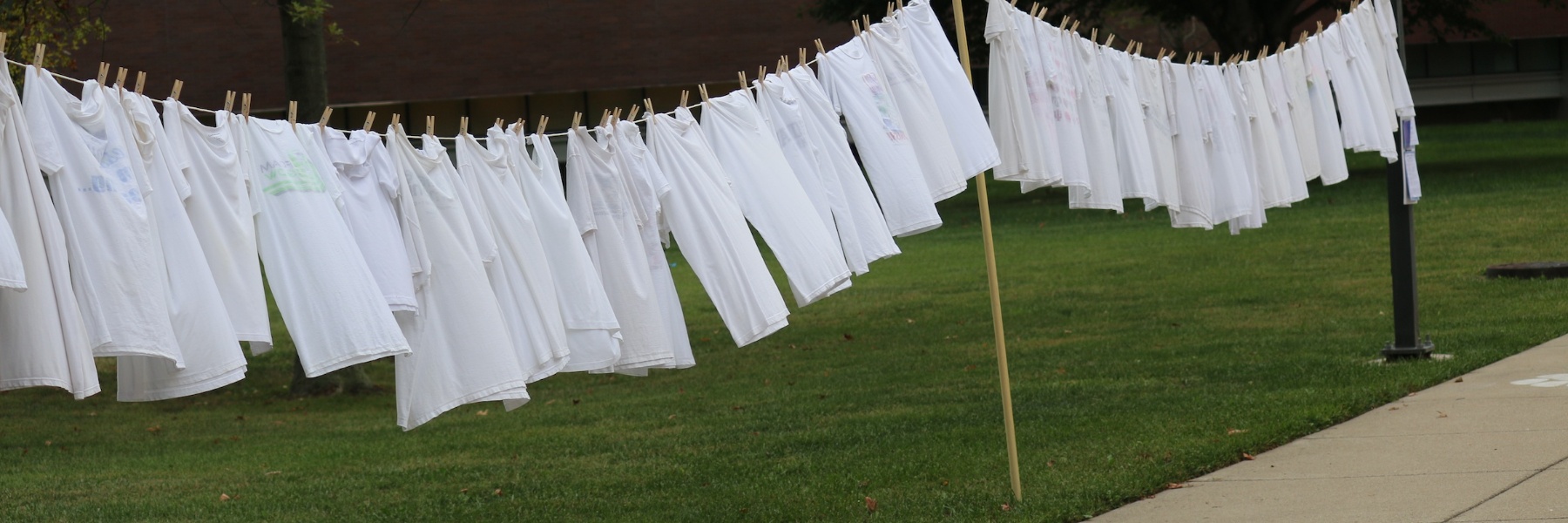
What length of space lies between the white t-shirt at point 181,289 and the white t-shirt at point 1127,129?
13.9ft

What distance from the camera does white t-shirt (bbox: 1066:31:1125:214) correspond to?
6898mm

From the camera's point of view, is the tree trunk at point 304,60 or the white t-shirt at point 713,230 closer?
the white t-shirt at point 713,230

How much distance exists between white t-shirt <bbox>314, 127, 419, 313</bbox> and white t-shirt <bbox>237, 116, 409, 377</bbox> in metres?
0.10

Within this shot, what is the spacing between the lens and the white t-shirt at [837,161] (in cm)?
600

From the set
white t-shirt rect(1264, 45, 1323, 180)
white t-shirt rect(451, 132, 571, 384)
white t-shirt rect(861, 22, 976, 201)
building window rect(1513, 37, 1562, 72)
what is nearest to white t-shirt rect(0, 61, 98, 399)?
A: white t-shirt rect(451, 132, 571, 384)

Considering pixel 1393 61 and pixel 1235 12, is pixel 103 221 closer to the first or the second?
pixel 1393 61

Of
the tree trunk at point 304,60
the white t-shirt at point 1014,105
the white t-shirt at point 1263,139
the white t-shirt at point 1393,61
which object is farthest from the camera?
the tree trunk at point 304,60

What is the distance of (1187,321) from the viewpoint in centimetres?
1330

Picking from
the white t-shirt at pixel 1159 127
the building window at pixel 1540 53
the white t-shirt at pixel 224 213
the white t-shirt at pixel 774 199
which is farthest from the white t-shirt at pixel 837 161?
the building window at pixel 1540 53

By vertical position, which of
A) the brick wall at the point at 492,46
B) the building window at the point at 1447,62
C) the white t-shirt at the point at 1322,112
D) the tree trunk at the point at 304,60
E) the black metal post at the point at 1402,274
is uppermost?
the brick wall at the point at 492,46

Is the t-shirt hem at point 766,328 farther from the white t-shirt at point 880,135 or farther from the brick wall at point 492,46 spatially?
the brick wall at point 492,46

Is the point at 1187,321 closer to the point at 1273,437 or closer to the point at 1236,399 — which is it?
the point at 1236,399

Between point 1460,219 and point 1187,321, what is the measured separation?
788 cm

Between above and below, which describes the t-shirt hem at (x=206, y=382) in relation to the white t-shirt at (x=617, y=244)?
below
